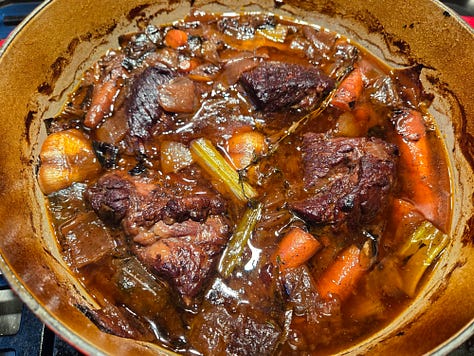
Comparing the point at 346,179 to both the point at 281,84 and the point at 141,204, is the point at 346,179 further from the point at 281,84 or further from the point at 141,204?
the point at 141,204

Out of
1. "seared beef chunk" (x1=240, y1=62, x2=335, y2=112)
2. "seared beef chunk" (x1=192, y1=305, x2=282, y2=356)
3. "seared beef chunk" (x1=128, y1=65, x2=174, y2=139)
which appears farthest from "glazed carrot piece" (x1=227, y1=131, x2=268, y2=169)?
"seared beef chunk" (x1=192, y1=305, x2=282, y2=356)

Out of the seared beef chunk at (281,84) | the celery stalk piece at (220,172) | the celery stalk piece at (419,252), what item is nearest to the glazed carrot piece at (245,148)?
the celery stalk piece at (220,172)

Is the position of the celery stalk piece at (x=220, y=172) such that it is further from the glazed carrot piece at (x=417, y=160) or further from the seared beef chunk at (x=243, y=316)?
the glazed carrot piece at (x=417, y=160)

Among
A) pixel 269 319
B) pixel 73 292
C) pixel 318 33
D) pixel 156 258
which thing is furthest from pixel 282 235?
pixel 318 33

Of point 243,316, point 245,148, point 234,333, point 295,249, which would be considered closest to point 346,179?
point 295,249

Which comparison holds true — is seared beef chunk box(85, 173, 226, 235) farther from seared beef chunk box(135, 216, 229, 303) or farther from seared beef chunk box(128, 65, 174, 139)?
seared beef chunk box(128, 65, 174, 139)
